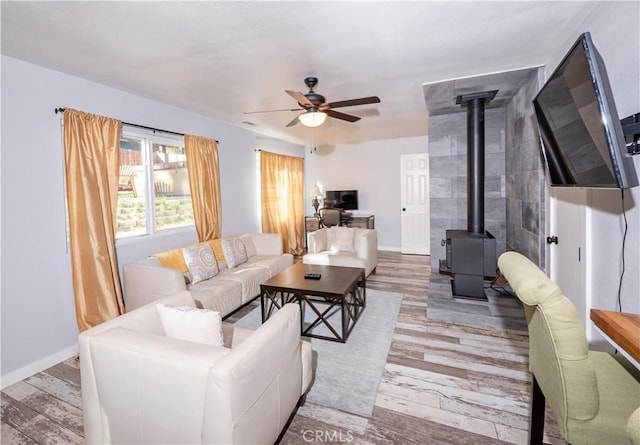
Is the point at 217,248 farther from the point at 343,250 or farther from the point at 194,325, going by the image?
the point at 194,325

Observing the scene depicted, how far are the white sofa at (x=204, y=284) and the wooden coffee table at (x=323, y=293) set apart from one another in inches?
14.6

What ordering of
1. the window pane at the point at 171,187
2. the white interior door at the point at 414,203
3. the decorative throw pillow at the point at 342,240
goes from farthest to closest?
1. the white interior door at the point at 414,203
2. the decorative throw pillow at the point at 342,240
3. the window pane at the point at 171,187

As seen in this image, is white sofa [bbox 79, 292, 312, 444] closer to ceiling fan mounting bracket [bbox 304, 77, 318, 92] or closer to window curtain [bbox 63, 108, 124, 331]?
window curtain [bbox 63, 108, 124, 331]

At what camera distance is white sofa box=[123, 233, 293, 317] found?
2804mm

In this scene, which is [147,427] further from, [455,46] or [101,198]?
[455,46]

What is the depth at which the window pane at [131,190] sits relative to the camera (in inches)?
127

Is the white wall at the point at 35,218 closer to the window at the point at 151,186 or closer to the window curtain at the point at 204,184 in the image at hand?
the window at the point at 151,186

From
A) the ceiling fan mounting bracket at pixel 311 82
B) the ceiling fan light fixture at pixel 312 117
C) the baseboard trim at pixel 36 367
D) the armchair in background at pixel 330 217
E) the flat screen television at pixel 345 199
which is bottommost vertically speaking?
the baseboard trim at pixel 36 367

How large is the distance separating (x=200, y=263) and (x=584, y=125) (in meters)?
3.37

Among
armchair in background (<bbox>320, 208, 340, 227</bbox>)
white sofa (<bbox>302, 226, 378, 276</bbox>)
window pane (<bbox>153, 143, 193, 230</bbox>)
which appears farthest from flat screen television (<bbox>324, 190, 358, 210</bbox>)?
window pane (<bbox>153, 143, 193, 230</bbox>)

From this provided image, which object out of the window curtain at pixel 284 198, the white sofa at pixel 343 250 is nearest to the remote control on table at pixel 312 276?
the white sofa at pixel 343 250

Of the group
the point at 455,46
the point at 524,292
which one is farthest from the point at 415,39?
the point at 524,292

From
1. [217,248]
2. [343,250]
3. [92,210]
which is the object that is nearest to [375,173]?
[343,250]

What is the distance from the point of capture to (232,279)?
3375 millimetres
